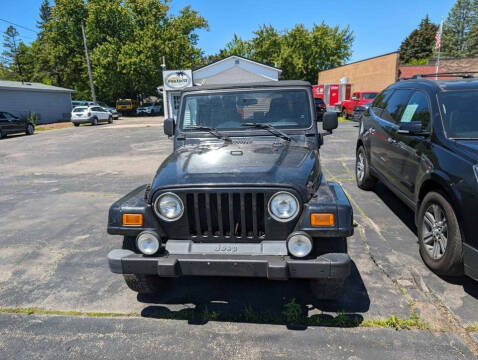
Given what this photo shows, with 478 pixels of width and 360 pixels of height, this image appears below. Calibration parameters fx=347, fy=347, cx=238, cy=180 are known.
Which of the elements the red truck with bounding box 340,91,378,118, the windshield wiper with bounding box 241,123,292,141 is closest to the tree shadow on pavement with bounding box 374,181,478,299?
the windshield wiper with bounding box 241,123,292,141

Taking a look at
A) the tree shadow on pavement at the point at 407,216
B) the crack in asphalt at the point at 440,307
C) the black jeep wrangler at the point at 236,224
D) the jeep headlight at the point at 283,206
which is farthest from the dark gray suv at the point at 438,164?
the jeep headlight at the point at 283,206

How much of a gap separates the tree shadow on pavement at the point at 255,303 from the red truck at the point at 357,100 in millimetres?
18817

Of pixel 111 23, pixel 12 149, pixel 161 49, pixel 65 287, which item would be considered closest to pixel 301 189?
pixel 65 287

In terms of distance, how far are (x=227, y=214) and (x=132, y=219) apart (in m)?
0.76

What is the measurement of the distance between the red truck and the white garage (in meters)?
25.6

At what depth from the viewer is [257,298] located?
129 inches

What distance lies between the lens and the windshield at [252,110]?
397cm

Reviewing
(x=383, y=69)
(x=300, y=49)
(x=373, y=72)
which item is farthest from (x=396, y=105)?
(x=300, y=49)

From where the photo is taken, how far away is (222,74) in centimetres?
2467

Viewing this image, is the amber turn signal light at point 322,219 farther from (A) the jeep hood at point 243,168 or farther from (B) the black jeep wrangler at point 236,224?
(A) the jeep hood at point 243,168

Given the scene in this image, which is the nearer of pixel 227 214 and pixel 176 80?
pixel 227 214

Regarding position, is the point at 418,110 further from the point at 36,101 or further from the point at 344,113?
the point at 36,101

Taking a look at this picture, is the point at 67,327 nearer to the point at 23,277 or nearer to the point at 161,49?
the point at 23,277

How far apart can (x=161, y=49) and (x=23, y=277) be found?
135 ft
